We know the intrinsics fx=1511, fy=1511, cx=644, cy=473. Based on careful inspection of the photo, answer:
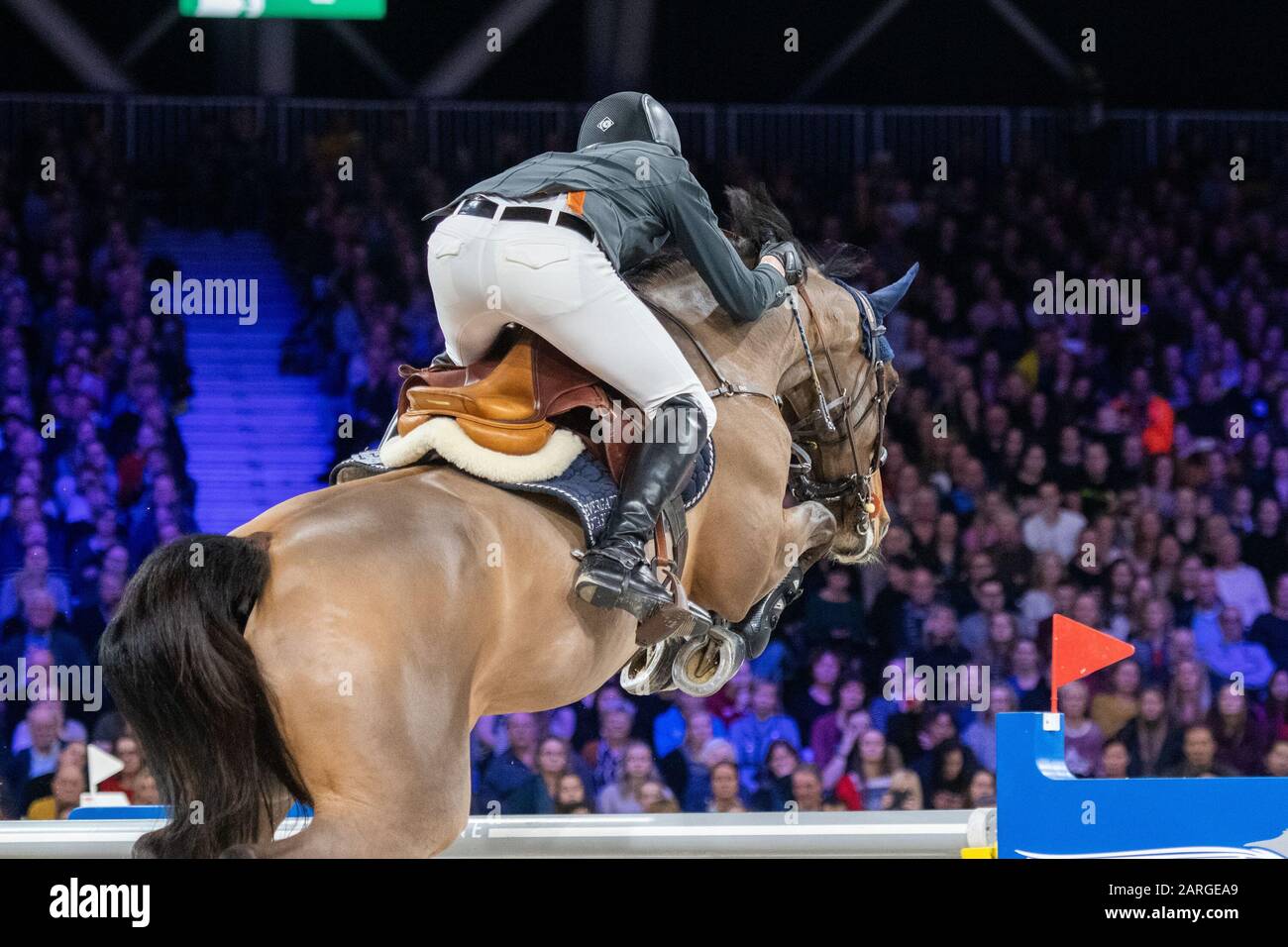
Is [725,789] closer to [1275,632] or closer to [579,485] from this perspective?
[1275,632]

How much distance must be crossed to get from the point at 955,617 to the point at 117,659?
5.40m

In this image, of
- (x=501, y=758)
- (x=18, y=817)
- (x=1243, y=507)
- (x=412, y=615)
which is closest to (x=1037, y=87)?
(x=1243, y=507)

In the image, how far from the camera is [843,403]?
4961mm

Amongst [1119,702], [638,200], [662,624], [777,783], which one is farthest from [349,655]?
[1119,702]

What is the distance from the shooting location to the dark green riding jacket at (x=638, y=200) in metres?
3.73

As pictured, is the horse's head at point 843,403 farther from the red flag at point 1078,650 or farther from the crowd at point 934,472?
the crowd at point 934,472

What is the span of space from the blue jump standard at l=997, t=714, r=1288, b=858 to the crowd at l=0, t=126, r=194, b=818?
3716 mm

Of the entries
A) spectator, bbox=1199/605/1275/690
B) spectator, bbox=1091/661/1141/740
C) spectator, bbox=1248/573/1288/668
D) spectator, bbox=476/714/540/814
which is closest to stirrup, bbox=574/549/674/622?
spectator, bbox=476/714/540/814

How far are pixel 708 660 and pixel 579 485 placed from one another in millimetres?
1180

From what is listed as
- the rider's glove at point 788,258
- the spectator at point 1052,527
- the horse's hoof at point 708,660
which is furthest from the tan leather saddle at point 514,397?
the spectator at point 1052,527

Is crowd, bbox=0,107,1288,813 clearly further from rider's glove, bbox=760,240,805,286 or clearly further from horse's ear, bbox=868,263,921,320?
rider's glove, bbox=760,240,805,286

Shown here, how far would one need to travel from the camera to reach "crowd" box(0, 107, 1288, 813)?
23.1 feet

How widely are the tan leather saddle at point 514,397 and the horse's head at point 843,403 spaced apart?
122 centimetres

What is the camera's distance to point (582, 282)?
3.58 meters
